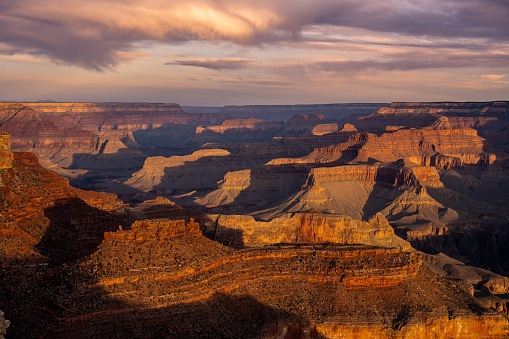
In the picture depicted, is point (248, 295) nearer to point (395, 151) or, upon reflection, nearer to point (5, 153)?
point (5, 153)

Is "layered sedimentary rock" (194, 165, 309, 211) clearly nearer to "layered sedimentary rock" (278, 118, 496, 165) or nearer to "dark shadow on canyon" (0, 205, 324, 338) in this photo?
"layered sedimentary rock" (278, 118, 496, 165)

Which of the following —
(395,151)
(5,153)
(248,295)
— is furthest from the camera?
(395,151)

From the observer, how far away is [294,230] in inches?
3629

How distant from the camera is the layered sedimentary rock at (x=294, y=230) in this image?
8712cm

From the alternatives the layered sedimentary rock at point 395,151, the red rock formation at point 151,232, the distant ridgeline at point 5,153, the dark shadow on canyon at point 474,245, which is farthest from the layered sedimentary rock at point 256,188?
the red rock formation at point 151,232

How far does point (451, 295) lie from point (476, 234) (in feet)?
272

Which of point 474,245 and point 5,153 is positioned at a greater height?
point 5,153

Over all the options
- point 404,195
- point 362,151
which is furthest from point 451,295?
point 362,151

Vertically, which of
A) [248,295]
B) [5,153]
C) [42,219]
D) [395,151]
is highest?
[5,153]

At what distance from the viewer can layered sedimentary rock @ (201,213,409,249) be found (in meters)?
87.1

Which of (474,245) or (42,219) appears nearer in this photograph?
(42,219)

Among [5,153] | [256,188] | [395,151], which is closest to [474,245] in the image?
[256,188]

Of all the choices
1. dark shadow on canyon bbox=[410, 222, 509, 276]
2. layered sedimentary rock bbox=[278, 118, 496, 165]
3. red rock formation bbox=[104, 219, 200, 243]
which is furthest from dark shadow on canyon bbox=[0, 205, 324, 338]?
layered sedimentary rock bbox=[278, 118, 496, 165]

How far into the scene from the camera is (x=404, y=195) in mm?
136750
